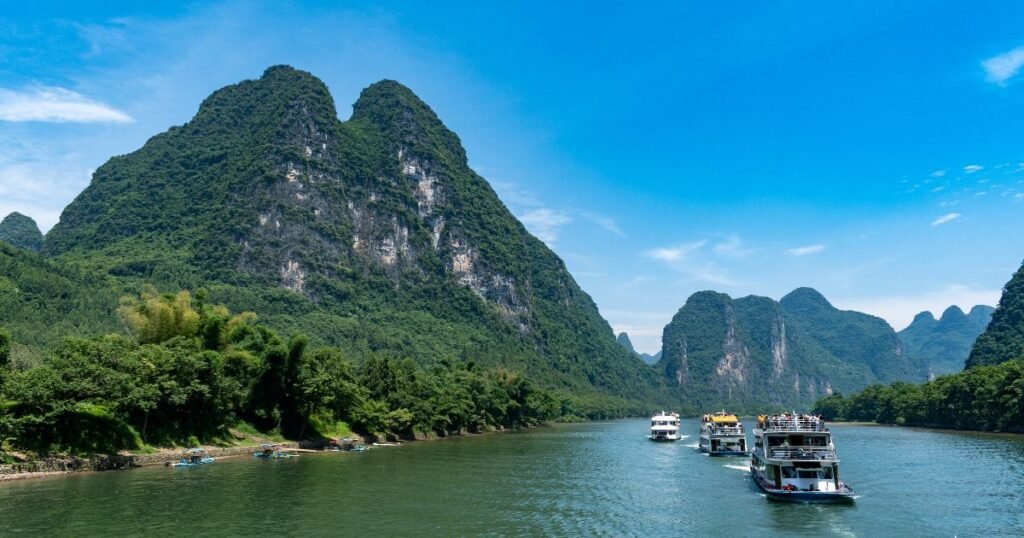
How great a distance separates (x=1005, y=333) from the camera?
16388 cm

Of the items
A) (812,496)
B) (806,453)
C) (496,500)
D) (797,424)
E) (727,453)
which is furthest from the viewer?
(727,453)

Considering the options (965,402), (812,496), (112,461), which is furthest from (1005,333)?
(112,461)

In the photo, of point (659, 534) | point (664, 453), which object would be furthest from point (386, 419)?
point (659, 534)

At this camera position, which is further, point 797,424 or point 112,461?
point 112,461

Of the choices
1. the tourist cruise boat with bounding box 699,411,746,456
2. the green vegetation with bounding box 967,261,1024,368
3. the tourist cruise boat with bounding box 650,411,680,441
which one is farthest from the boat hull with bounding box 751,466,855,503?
the green vegetation with bounding box 967,261,1024,368

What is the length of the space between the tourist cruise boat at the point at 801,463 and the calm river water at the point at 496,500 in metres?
1.11

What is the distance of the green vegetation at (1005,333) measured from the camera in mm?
154500

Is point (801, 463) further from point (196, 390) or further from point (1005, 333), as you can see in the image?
point (1005, 333)

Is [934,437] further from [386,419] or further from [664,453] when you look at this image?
[386,419]

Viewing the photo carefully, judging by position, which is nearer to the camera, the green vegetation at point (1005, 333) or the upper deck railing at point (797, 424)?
the upper deck railing at point (797, 424)

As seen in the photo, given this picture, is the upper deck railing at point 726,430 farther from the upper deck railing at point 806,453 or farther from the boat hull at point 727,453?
the upper deck railing at point 806,453

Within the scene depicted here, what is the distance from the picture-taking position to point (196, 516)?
35.3 metres

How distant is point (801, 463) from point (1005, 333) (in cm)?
15742

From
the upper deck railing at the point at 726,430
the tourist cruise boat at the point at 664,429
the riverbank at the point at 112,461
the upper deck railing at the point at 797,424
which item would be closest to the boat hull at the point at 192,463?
the riverbank at the point at 112,461
